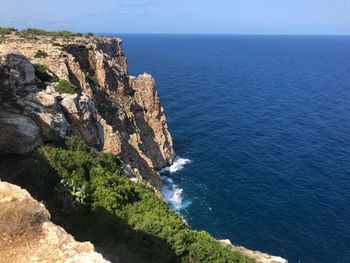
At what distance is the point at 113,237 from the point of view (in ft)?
89.0

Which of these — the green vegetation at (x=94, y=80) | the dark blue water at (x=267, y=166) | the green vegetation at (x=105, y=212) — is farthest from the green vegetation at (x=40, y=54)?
the dark blue water at (x=267, y=166)

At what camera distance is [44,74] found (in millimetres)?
47031

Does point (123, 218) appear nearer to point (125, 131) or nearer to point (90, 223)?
point (90, 223)

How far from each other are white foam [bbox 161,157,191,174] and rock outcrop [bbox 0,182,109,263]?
66.3 m

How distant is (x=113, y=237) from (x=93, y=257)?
13.9m

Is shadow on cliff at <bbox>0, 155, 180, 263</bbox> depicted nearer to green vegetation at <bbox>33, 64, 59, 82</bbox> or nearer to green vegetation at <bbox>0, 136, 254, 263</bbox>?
green vegetation at <bbox>0, 136, 254, 263</bbox>

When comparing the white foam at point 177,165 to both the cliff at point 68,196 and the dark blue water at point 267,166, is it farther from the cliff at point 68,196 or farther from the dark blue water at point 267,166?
the cliff at point 68,196

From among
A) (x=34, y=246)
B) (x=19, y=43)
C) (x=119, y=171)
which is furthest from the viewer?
(x=19, y=43)

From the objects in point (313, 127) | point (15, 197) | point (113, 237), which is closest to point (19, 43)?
point (113, 237)

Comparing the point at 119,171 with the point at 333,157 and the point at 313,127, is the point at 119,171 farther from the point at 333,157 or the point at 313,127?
the point at 313,127

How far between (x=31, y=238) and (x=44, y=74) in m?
36.1

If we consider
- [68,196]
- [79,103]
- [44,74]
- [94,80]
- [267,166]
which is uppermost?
[44,74]

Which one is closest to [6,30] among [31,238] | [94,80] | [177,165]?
[94,80]

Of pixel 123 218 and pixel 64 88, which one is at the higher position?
pixel 64 88
